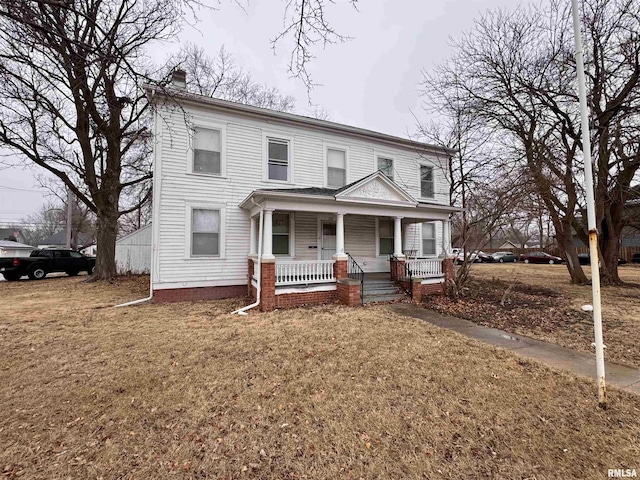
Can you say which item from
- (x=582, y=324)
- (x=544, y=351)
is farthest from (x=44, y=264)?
(x=582, y=324)

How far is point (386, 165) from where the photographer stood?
39.3 ft

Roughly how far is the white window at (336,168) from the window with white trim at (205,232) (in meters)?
4.39

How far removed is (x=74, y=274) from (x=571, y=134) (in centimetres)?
2715

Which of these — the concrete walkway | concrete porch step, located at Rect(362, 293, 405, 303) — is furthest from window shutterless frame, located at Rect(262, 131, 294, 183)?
the concrete walkway

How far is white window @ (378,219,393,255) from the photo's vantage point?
11580 mm

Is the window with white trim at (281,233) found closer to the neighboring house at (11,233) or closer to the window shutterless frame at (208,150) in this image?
the window shutterless frame at (208,150)

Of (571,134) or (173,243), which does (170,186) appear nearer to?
(173,243)

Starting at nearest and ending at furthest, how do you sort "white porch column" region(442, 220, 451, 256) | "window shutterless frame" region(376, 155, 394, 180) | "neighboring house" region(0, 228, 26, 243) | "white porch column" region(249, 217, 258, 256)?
"white porch column" region(249, 217, 258, 256) < "white porch column" region(442, 220, 451, 256) < "window shutterless frame" region(376, 155, 394, 180) < "neighboring house" region(0, 228, 26, 243)

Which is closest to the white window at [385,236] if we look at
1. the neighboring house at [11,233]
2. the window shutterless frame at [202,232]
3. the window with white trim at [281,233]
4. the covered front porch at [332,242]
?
the covered front porch at [332,242]

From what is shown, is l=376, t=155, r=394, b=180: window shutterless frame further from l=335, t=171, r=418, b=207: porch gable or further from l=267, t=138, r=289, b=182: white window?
l=267, t=138, r=289, b=182: white window

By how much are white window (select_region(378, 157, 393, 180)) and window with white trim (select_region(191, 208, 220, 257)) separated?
6824 millimetres

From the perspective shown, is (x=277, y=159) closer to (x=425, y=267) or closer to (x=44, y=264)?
(x=425, y=267)

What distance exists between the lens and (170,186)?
8.67 metres

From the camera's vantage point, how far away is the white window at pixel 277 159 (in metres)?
9.99
